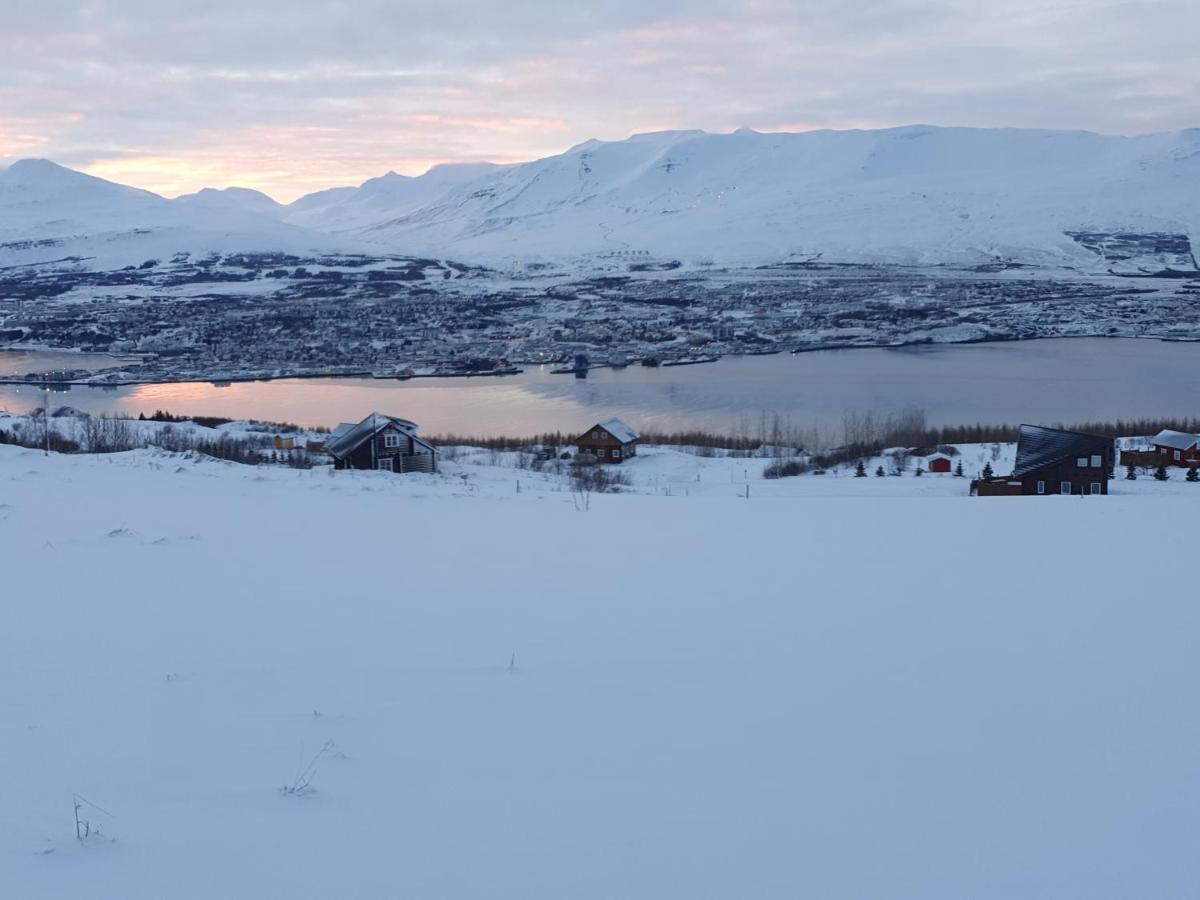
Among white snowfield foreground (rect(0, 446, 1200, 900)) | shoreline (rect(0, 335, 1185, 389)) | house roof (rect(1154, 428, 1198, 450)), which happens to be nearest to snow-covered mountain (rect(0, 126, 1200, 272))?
shoreline (rect(0, 335, 1185, 389))

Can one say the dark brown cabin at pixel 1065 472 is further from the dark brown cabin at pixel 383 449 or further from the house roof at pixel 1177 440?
the dark brown cabin at pixel 383 449

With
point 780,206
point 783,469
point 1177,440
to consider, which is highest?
point 780,206

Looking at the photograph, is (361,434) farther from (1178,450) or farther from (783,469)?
Answer: (1178,450)

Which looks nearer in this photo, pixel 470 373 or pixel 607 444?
pixel 607 444

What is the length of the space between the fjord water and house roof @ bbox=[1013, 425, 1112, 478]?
21.4 feet

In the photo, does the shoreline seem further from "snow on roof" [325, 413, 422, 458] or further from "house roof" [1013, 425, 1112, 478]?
"house roof" [1013, 425, 1112, 478]

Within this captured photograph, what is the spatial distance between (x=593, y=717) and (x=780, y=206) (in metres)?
79.7

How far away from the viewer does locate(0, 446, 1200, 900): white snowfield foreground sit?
1442 mm

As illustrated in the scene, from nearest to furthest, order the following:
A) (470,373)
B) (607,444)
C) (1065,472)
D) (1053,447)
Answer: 1. (1065,472)
2. (1053,447)
3. (607,444)
4. (470,373)

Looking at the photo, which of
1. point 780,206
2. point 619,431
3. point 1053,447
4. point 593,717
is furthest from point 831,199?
point 593,717

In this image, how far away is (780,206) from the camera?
78188mm

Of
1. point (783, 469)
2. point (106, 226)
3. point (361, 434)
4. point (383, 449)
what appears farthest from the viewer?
point (106, 226)

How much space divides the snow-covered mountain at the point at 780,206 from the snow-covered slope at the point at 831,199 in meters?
0.26

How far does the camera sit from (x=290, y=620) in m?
2.44
